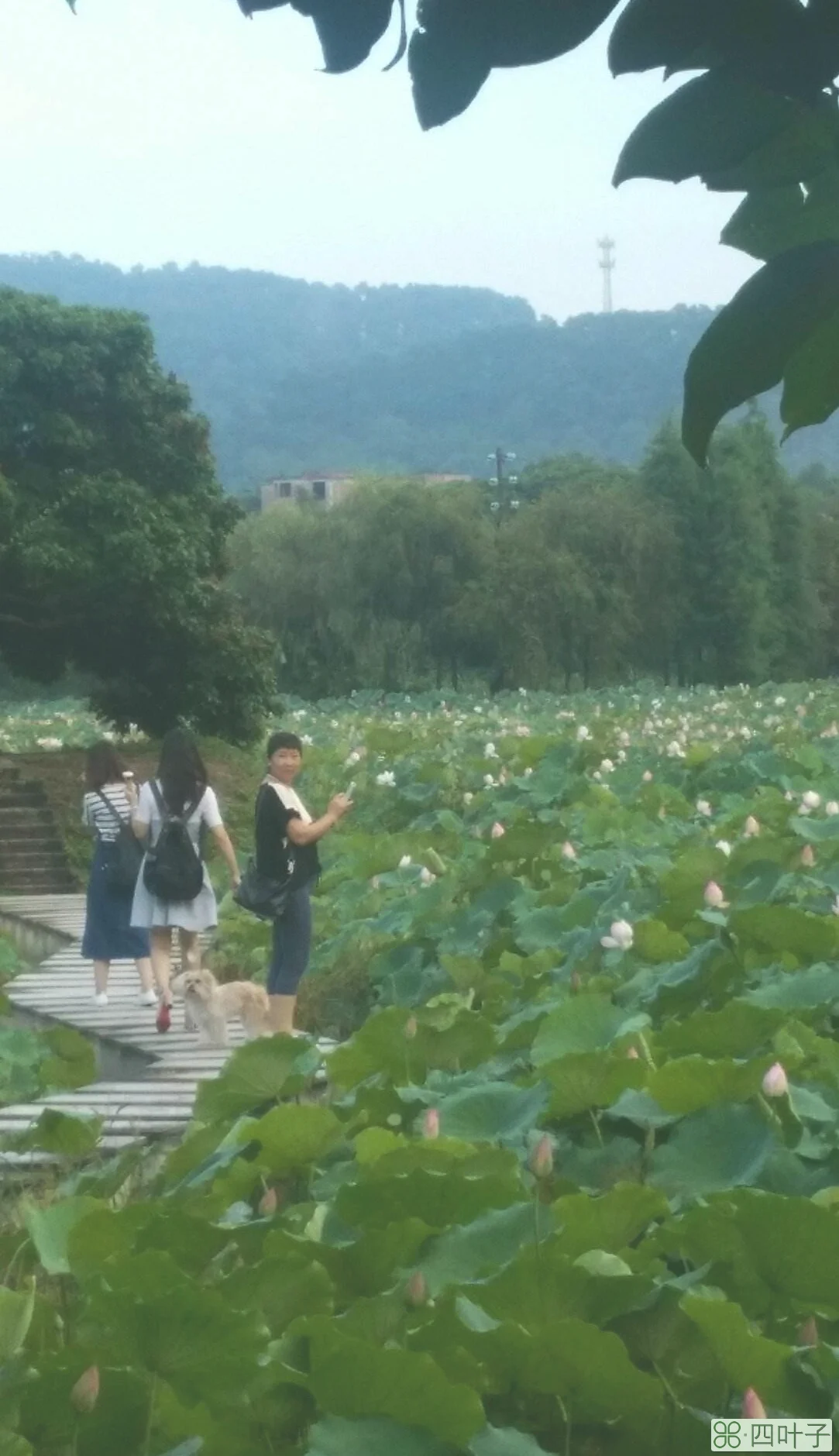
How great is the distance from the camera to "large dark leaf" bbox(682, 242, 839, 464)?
1.31 metres

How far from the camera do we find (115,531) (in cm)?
1775

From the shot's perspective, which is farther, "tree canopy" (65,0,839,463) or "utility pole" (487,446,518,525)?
"utility pole" (487,446,518,525)

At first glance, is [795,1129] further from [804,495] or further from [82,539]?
[804,495]

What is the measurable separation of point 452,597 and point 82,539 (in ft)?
71.0

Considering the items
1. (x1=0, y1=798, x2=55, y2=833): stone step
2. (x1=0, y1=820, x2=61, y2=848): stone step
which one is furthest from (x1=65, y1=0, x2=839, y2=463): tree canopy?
(x1=0, y1=798, x2=55, y2=833): stone step

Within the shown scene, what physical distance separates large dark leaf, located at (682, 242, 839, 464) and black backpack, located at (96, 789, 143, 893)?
318 inches

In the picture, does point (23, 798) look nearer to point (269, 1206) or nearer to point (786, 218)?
point (269, 1206)

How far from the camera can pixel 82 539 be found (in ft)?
58.4

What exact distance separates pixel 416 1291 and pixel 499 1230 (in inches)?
12.1

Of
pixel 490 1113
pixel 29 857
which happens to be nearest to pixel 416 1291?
pixel 490 1113

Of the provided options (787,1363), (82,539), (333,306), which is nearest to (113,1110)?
(787,1363)

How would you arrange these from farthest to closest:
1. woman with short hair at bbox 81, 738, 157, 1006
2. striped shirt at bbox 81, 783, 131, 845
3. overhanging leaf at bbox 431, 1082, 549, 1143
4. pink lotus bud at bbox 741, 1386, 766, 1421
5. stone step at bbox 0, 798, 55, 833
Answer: stone step at bbox 0, 798, 55, 833
striped shirt at bbox 81, 783, 131, 845
woman with short hair at bbox 81, 738, 157, 1006
overhanging leaf at bbox 431, 1082, 549, 1143
pink lotus bud at bbox 741, 1386, 766, 1421

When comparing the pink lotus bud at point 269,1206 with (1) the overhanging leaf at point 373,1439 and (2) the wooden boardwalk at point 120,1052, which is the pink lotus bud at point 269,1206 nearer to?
(1) the overhanging leaf at point 373,1439

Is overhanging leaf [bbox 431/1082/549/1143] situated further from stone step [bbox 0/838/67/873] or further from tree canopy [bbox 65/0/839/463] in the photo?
stone step [bbox 0/838/67/873]
